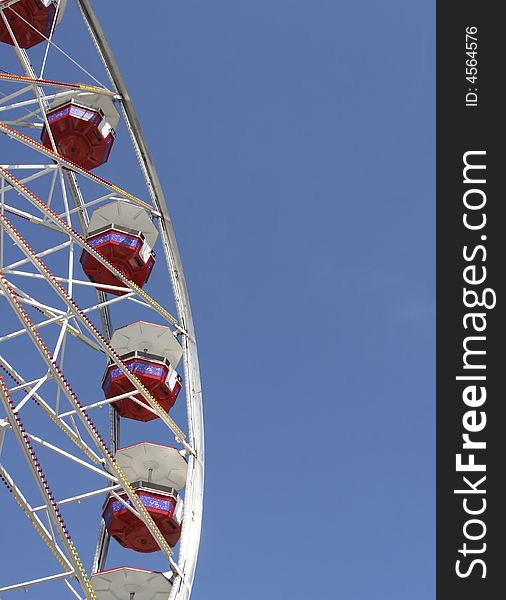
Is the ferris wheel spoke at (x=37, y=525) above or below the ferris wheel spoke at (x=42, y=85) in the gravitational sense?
below

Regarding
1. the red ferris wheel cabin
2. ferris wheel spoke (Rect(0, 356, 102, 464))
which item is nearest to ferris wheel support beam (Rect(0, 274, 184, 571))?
ferris wheel spoke (Rect(0, 356, 102, 464))

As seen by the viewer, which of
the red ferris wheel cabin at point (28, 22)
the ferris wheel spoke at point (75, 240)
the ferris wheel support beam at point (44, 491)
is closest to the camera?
the ferris wheel support beam at point (44, 491)

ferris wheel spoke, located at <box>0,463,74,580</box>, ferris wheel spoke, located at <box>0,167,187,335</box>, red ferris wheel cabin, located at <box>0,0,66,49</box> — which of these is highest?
red ferris wheel cabin, located at <box>0,0,66,49</box>

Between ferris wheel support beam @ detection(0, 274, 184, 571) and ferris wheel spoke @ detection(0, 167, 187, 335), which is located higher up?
ferris wheel spoke @ detection(0, 167, 187, 335)

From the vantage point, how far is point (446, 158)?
14852mm

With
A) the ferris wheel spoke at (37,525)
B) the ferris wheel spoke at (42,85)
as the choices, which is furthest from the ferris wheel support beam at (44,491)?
the ferris wheel spoke at (42,85)

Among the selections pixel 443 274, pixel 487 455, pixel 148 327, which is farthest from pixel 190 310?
pixel 487 455

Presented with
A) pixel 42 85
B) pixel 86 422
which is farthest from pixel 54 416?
pixel 42 85

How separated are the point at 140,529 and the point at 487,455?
22.4ft

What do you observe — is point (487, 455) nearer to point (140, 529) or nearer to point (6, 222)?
point (140, 529)

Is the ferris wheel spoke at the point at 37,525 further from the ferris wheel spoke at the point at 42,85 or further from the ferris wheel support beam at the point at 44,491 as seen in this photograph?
the ferris wheel spoke at the point at 42,85

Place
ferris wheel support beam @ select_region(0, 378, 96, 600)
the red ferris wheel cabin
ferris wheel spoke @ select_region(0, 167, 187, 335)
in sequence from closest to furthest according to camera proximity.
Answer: ferris wheel support beam @ select_region(0, 378, 96, 600) < ferris wheel spoke @ select_region(0, 167, 187, 335) < the red ferris wheel cabin

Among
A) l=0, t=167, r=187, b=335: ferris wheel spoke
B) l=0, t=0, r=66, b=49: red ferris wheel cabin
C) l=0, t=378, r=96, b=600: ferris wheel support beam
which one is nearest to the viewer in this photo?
l=0, t=378, r=96, b=600: ferris wheel support beam

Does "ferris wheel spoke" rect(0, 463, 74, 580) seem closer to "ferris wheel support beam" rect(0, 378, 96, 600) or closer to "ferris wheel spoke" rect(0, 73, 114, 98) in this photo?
"ferris wheel support beam" rect(0, 378, 96, 600)
